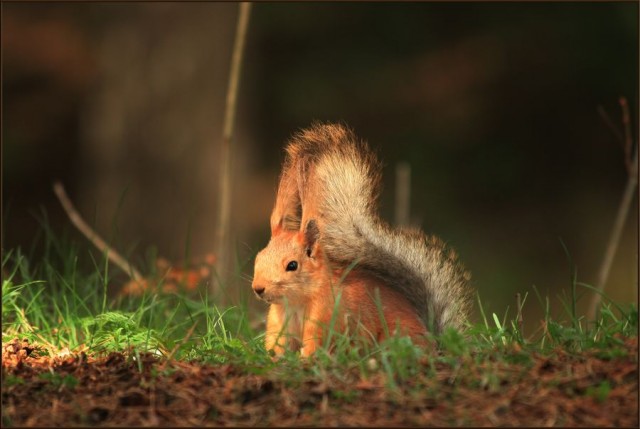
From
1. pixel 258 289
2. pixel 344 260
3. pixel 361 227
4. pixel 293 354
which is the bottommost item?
pixel 293 354

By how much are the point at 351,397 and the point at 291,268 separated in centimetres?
101

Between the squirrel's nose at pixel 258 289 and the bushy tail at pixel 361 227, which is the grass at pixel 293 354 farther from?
the bushy tail at pixel 361 227

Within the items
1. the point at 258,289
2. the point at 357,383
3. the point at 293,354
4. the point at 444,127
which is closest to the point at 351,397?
the point at 357,383

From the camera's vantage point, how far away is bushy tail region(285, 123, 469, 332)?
11.4 ft

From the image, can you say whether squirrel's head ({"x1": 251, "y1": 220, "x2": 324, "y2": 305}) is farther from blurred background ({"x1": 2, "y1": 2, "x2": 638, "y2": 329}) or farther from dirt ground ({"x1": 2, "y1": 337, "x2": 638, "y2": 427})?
blurred background ({"x1": 2, "y1": 2, "x2": 638, "y2": 329})

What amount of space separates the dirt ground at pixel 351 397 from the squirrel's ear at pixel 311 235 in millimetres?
824

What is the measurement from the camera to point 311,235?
3574 millimetres

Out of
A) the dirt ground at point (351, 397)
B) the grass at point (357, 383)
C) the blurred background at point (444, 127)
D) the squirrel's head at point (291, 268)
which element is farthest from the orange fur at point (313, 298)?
the blurred background at point (444, 127)

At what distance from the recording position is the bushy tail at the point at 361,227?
3475mm

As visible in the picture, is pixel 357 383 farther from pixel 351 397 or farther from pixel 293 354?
pixel 293 354

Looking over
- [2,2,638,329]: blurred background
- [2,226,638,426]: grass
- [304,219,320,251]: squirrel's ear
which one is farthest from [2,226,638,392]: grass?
[2,2,638,329]: blurred background

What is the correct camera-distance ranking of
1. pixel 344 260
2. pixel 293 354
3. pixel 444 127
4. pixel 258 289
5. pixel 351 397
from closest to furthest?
1. pixel 351 397
2. pixel 293 354
3. pixel 258 289
4. pixel 344 260
5. pixel 444 127

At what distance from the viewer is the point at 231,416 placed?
99.0 inches

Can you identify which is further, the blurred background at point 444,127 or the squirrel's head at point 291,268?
the blurred background at point 444,127
